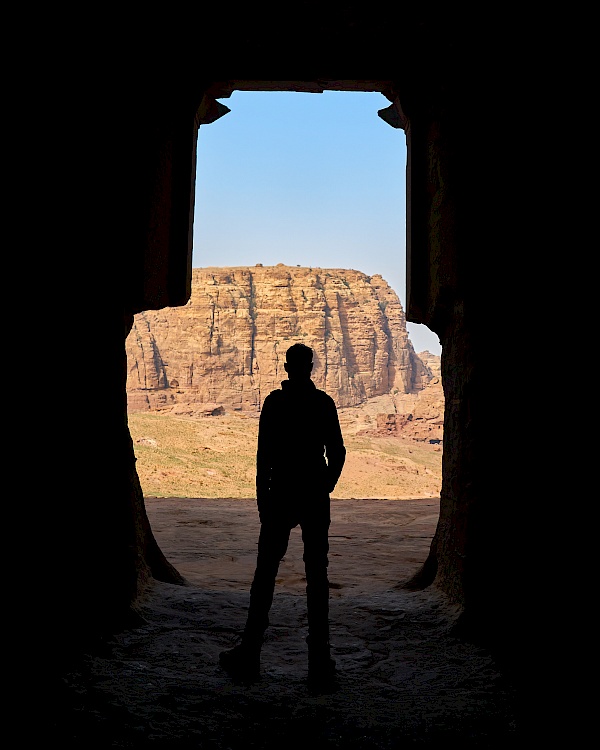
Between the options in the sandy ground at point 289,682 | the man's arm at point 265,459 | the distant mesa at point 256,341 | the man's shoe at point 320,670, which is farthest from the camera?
the distant mesa at point 256,341

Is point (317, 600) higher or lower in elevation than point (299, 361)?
lower

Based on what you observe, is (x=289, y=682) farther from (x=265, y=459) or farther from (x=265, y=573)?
(x=265, y=459)

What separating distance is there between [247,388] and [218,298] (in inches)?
397

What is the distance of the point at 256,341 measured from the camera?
211 ft

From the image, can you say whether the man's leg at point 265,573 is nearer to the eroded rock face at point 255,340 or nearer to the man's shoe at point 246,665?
the man's shoe at point 246,665

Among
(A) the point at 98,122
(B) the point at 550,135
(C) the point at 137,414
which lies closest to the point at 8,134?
(A) the point at 98,122

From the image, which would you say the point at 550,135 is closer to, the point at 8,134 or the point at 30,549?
the point at 8,134

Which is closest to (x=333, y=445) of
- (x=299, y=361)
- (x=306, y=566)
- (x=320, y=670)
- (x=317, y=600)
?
(x=299, y=361)

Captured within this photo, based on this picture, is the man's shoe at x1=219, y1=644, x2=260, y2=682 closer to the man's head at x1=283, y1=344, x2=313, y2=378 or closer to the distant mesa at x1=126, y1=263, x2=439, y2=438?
the man's head at x1=283, y1=344, x2=313, y2=378

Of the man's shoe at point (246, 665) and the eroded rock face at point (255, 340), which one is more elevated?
the eroded rock face at point (255, 340)

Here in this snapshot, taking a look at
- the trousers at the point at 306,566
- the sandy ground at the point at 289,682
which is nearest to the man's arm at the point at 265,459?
the trousers at the point at 306,566

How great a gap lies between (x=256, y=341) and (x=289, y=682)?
61910 mm

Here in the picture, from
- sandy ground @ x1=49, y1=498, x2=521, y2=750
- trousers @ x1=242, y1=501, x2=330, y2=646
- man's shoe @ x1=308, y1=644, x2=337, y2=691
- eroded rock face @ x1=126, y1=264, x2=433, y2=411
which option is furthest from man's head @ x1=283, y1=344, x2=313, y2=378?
eroded rock face @ x1=126, y1=264, x2=433, y2=411

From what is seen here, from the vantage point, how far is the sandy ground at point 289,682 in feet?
7.51
